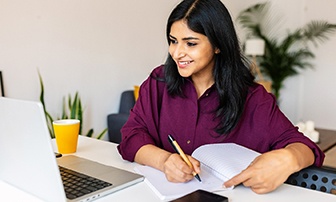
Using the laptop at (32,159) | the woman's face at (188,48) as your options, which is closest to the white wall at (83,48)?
the woman's face at (188,48)

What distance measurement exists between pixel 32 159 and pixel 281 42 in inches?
A: 171

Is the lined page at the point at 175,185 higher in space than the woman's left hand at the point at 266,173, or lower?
lower

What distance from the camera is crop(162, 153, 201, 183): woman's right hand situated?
0.94 m

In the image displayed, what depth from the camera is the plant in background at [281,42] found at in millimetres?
4441

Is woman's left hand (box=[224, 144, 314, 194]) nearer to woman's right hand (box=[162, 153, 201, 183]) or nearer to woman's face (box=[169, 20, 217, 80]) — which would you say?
woman's right hand (box=[162, 153, 201, 183])

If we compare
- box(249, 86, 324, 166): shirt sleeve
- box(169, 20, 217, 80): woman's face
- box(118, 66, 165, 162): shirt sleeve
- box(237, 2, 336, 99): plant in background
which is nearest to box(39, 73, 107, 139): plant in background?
box(118, 66, 165, 162): shirt sleeve

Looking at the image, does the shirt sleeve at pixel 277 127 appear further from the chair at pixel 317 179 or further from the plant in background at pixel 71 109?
the plant in background at pixel 71 109

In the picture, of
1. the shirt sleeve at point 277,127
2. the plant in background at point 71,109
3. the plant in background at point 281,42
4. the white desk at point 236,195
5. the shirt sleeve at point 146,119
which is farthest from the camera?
the plant in background at point 281,42

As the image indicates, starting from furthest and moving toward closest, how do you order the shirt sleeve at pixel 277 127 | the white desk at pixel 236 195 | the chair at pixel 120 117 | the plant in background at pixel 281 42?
the plant in background at pixel 281 42 < the chair at pixel 120 117 < the shirt sleeve at pixel 277 127 < the white desk at pixel 236 195

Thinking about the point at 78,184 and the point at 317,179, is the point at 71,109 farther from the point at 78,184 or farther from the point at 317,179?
the point at 317,179

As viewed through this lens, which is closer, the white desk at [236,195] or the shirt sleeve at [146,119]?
the white desk at [236,195]

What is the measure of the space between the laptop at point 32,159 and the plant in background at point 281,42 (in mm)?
3951

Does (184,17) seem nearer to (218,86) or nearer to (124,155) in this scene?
(218,86)

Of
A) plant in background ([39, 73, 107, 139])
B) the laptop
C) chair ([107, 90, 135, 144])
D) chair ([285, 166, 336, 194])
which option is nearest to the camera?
the laptop
